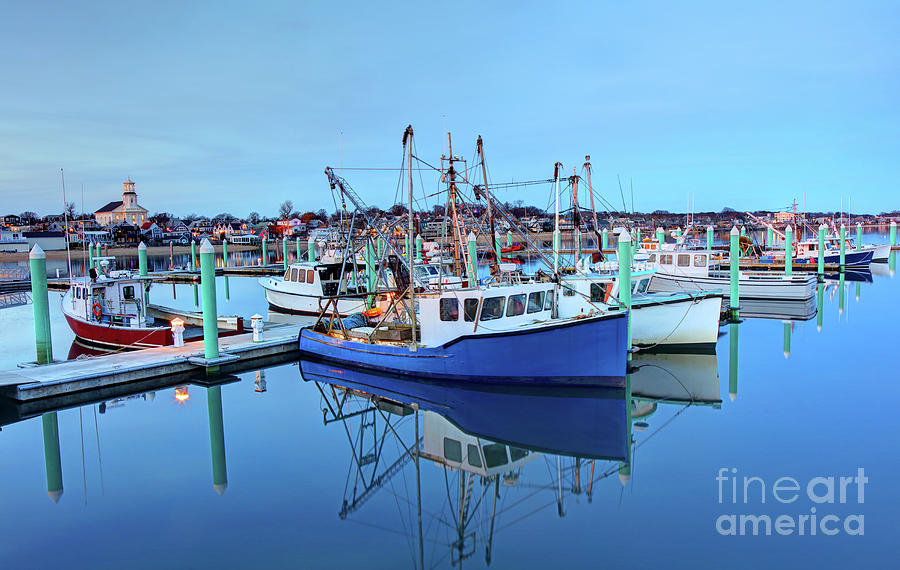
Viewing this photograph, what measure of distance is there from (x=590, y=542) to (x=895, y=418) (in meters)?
8.61

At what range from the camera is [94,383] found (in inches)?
599

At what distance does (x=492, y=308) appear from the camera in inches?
597

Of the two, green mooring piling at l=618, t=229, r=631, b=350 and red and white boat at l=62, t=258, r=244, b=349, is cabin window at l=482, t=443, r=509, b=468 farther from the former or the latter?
red and white boat at l=62, t=258, r=244, b=349

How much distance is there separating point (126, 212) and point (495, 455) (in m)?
160

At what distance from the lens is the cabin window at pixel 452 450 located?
11.4m

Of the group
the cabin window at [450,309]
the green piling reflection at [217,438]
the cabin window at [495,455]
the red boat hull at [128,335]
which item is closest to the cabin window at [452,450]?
the cabin window at [495,455]

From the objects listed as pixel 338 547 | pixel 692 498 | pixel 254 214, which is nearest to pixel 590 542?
pixel 692 498

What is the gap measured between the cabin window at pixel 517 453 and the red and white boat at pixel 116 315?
12.1m

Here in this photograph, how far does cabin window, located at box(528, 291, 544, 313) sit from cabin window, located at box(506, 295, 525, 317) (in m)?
0.22

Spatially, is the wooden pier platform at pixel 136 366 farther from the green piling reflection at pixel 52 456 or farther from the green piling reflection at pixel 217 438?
the green piling reflection at pixel 217 438

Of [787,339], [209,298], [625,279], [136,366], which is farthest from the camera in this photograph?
[787,339]

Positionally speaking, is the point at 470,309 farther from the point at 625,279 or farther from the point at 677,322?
the point at 677,322

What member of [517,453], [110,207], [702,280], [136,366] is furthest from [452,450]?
[110,207]

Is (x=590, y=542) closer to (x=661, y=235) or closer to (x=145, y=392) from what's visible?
(x=145, y=392)
